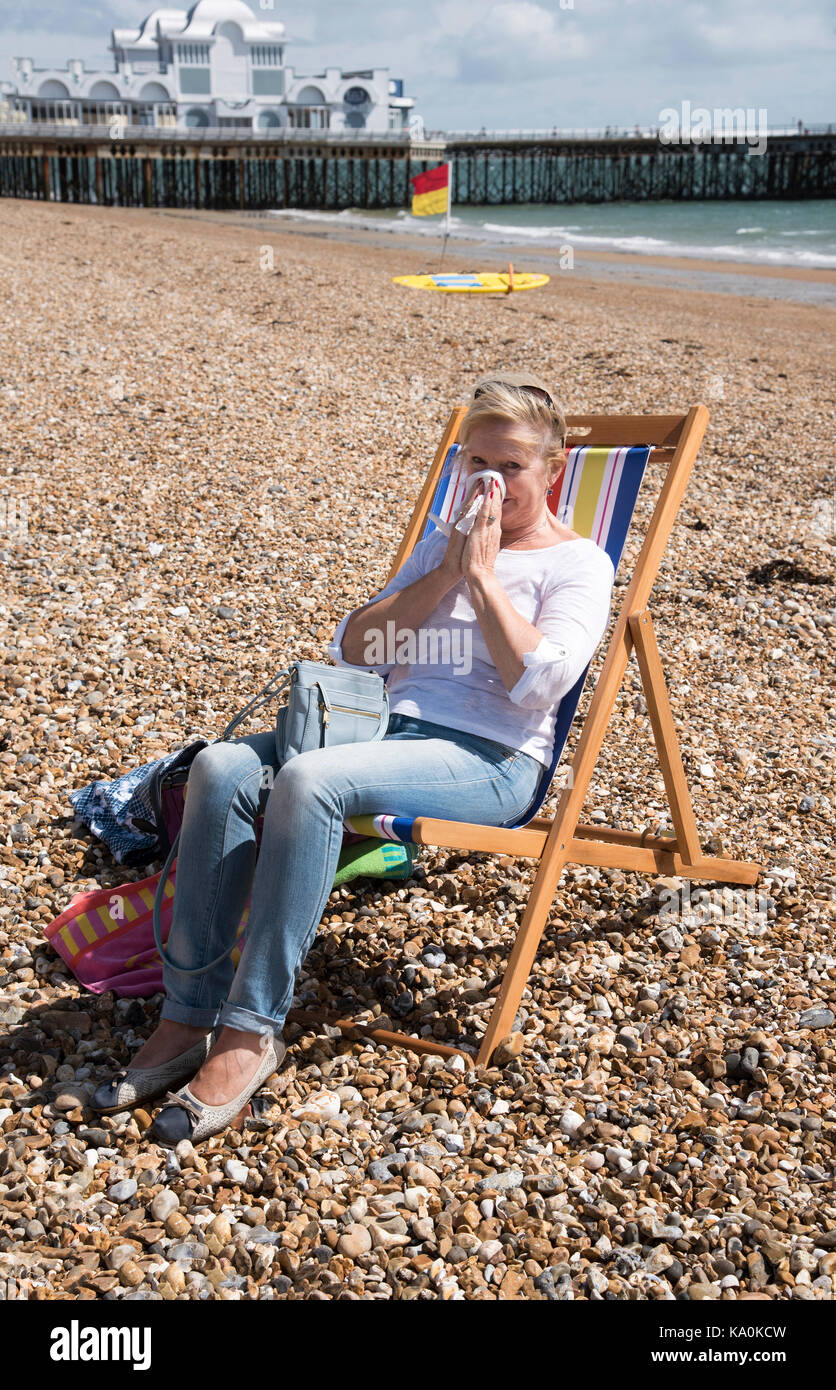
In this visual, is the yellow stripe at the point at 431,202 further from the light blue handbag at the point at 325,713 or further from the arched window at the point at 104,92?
the arched window at the point at 104,92

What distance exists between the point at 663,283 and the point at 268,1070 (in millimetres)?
18575

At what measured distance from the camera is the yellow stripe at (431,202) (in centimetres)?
1432

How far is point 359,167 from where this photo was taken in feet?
192

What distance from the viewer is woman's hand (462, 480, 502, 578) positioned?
2.58m

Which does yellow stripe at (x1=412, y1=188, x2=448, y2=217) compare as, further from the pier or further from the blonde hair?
the pier

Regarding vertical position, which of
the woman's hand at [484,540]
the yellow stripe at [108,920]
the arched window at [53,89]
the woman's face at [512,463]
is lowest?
the yellow stripe at [108,920]

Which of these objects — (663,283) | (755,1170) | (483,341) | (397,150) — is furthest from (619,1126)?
(397,150)

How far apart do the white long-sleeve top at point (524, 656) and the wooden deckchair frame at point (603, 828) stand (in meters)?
0.12

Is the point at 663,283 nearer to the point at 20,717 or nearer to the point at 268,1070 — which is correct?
the point at 20,717

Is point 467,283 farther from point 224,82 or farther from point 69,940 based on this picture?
point 224,82

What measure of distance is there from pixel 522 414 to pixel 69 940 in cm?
163

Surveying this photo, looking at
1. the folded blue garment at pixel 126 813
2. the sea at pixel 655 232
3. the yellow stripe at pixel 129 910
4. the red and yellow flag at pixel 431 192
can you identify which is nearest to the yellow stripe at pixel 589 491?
the folded blue garment at pixel 126 813

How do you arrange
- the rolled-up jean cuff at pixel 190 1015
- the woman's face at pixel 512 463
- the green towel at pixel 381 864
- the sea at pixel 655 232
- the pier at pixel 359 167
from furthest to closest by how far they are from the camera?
1. the pier at pixel 359 167
2. the sea at pixel 655 232
3. the green towel at pixel 381 864
4. the woman's face at pixel 512 463
5. the rolled-up jean cuff at pixel 190 1015

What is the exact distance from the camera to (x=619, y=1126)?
233 centimetres
